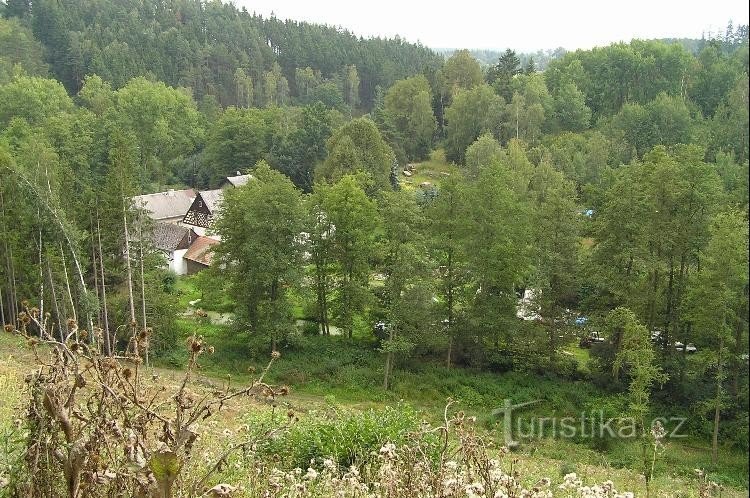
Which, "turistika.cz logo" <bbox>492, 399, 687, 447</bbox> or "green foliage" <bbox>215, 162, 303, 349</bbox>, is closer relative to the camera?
"turistika.cz logo" <bbox>492, 399, 687, 447</bbox>

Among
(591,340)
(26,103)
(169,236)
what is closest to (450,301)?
(591,340)

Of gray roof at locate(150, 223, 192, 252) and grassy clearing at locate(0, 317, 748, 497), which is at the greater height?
gray roof at locate(150, 223, 192, 252)

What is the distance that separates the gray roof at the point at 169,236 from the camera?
124 ft

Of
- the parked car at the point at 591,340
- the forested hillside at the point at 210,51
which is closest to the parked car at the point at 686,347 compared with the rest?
the parked car at the point at 591,340

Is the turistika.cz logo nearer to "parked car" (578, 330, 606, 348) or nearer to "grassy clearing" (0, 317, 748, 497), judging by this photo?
"grassy clearing" (0, 317, 748, 497)

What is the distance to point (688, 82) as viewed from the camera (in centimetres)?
6244

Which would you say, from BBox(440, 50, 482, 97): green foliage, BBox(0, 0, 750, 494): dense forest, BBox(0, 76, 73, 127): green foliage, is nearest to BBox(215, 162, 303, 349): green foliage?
BBox(0, 0, 750, 494): dense forest

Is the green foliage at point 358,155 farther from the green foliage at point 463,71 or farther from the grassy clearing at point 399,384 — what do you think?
the green foliage at point 463,71

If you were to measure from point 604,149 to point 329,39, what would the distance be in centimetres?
6828

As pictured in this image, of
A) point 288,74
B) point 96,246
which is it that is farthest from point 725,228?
point 288,74

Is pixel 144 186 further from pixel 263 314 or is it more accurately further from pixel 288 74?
pixel 288 74

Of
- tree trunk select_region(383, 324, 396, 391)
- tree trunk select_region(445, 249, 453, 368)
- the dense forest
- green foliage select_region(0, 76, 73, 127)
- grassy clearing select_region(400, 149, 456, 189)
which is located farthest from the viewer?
green foliage select_region(0, 76, 73, 127)

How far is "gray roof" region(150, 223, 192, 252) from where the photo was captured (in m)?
37.7

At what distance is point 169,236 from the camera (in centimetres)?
3853
